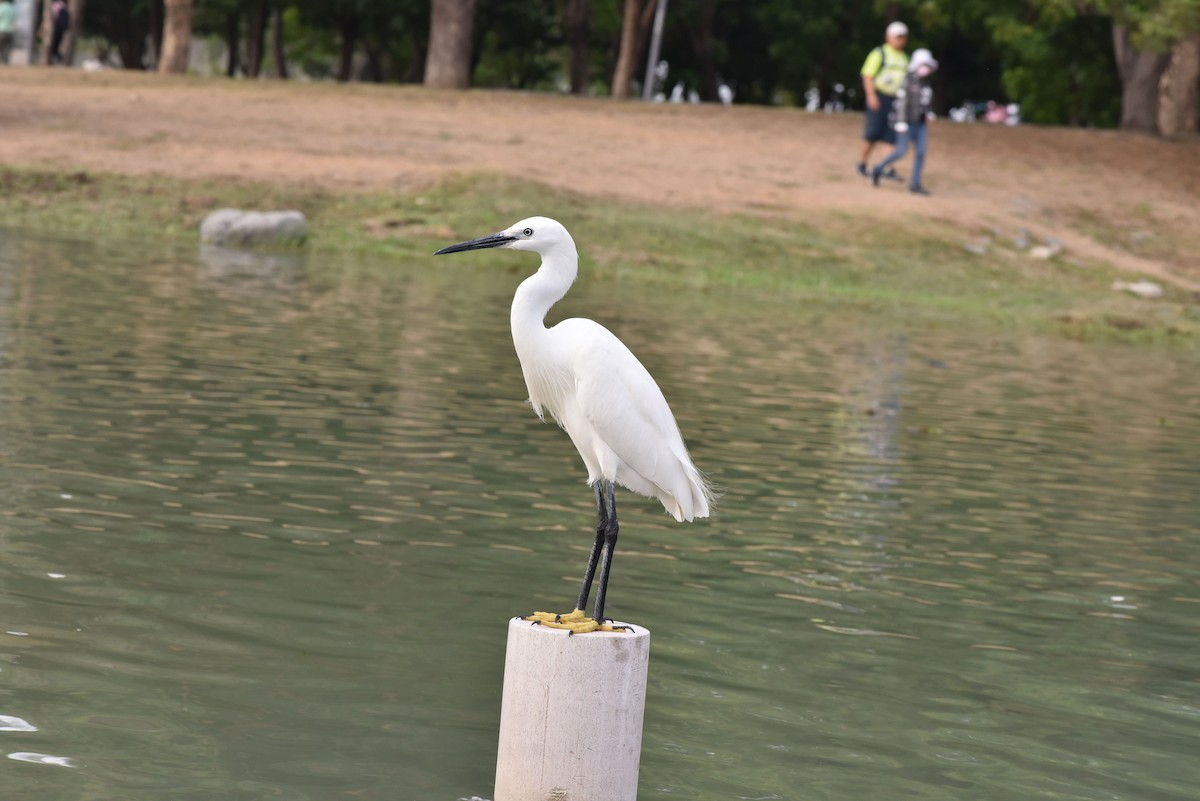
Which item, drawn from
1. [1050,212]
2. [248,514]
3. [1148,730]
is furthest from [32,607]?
[1050,212]

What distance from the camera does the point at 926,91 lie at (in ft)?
88.1

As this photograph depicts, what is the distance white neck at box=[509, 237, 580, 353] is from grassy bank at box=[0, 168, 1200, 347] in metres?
16.8

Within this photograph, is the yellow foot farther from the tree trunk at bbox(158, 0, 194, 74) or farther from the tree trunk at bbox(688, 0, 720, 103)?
the tree trunk at bbox(688, 0, 720, 103)

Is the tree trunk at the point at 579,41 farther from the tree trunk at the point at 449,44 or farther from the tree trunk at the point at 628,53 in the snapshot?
the tree trunk at the point at 449,44

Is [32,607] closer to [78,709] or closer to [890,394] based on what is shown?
[78,709]

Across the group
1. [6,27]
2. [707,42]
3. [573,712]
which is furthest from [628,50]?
[573,712]

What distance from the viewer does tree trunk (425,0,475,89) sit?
3832 centimetres

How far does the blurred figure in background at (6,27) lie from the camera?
4238 centimetres

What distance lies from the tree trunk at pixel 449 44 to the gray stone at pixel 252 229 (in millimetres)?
14362

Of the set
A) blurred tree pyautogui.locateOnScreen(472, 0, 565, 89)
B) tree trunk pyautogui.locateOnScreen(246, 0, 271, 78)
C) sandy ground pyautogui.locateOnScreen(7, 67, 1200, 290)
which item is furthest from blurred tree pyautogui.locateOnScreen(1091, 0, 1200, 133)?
tree trunk pyautogui.locateOnScreen(246, 0, 271, 78)

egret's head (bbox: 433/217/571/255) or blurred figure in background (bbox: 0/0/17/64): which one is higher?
blurred figure in background (bbox: 0/0/17/64)

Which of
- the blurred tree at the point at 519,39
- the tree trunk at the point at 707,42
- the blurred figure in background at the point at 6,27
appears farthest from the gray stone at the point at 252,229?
the tree trunk at the point at 707,42

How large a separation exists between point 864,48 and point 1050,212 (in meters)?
24.0

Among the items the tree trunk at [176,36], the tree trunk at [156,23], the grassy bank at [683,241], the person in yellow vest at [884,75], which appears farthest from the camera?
the tree trunk at [156,23]
